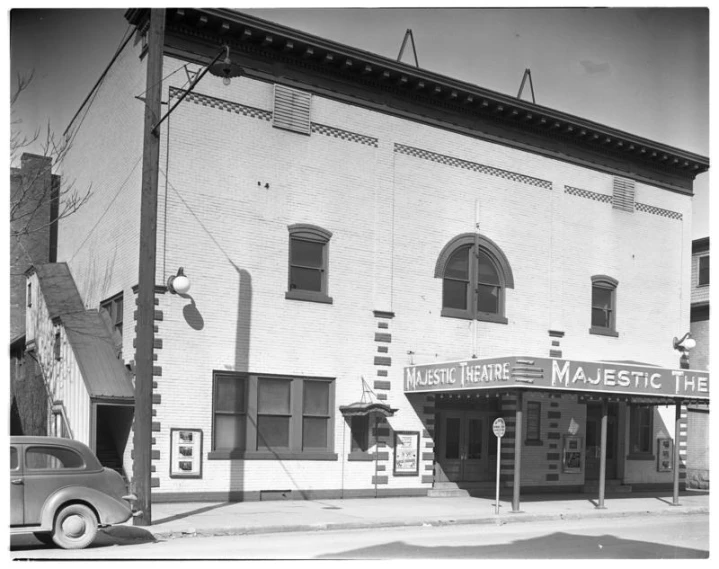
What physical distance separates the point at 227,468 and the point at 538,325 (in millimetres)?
11001

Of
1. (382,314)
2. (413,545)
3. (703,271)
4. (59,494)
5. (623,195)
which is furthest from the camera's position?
(703,271)

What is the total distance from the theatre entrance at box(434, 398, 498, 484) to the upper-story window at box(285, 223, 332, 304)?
5367mm

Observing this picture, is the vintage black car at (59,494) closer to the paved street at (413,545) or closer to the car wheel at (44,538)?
the car wheel at (44,538)

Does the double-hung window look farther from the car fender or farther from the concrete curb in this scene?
the car fender

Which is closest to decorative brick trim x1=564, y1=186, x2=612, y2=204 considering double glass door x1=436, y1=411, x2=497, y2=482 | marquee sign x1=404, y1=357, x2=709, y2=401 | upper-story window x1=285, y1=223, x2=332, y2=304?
marquee sign x1=404, y1=357, x2=709, y2=401

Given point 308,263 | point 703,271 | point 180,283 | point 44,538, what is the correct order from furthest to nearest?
1. point 703,271
2. point 308,263
3. point 180,283
4. point 44,538

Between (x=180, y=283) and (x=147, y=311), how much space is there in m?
3.71

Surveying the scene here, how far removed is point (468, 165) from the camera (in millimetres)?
26453

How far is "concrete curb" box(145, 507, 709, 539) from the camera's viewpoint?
16.0 m

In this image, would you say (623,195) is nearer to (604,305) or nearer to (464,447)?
(604,305)

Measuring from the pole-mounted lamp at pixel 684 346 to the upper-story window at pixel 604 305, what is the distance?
2.55 m

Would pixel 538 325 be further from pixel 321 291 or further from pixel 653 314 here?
pixel 321 291

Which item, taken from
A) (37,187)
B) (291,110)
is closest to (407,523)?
(291,110)

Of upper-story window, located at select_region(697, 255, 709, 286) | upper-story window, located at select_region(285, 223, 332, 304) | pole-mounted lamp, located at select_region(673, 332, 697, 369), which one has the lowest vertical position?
pole-mounted lamp, located at select_region(673, 332, 697, 369)
